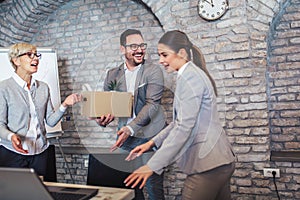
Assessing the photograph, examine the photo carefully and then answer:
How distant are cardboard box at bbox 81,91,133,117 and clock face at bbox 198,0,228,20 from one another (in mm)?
1144

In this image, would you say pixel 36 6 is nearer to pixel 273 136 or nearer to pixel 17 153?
pixel 17 153

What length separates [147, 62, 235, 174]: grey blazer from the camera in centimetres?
165

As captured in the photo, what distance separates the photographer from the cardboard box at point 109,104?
1896 mm

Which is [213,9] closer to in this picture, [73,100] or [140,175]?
[73,100]

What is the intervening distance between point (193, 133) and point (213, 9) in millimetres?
1367

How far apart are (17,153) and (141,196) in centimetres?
104

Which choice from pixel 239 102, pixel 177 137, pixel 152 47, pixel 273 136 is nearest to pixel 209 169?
pixel 177 137

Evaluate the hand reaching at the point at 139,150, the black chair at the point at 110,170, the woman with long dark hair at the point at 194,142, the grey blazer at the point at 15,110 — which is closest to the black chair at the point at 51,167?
the grey blazer at the point at 15,110

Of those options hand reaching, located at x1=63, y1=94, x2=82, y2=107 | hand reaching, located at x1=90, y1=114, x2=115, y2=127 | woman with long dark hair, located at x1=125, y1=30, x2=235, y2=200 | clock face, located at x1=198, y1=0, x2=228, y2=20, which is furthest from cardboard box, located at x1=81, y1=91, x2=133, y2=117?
clock face, located at x1=198, y1=0, x2=228, y2=20

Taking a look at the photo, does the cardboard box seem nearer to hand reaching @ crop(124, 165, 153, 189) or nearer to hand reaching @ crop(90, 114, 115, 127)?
hand reaching @ crop(90, 114, 115, 127)

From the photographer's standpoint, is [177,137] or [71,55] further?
[71,55]

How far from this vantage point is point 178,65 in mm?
1728

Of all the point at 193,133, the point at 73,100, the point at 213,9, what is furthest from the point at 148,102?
the point at 213,9

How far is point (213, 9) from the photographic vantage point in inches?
106
